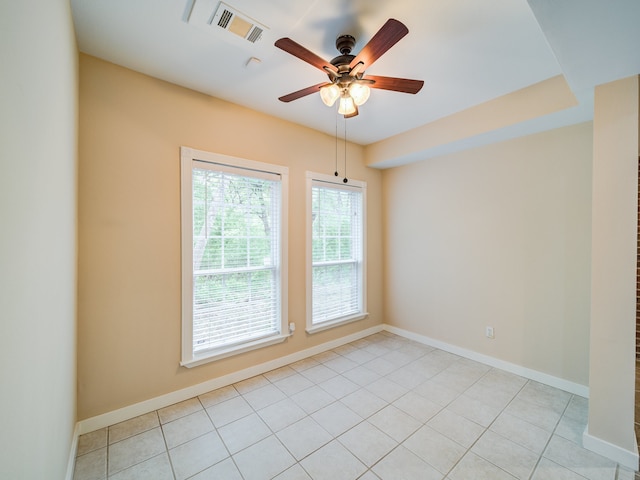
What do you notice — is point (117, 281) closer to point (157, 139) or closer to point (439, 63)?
point (157, 139)

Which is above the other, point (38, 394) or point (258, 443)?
point (38, 394)

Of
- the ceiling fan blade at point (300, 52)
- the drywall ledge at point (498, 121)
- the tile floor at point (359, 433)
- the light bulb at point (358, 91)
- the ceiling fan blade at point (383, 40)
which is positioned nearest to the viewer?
the ceiling fan blade at point (383, 40)

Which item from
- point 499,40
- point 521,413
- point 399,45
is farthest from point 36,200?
point 521,413

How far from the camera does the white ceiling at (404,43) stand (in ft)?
4.90

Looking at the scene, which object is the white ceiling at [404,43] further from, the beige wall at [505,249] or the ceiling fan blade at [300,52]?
the beige wall at [505,249]

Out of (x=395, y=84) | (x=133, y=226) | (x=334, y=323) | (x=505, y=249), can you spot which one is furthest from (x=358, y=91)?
(x=334, y=323)

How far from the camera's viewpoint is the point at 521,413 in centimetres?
223

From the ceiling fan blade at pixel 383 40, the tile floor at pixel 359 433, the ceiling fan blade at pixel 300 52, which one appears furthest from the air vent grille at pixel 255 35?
the tile floor at pixel 359 433

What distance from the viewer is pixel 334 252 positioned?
3.63 m

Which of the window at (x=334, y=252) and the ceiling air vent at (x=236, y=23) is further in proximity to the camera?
the window at (x=334, y=252)

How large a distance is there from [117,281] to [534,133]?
4.09 m

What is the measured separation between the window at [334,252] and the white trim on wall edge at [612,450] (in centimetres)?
238

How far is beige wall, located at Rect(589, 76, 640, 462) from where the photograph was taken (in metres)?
1.73

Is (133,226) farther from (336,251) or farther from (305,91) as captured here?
(336,251)
